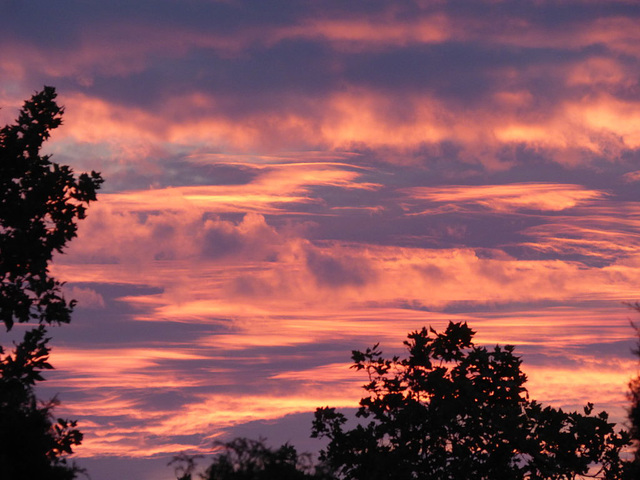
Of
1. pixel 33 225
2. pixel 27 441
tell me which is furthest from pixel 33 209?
pixel 27 441

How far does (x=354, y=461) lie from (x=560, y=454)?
22.0ft

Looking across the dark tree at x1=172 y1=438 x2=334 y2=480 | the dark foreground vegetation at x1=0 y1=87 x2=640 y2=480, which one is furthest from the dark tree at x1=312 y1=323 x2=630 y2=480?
the dark tree at x1=172 y1=438 x2=334 y2=480

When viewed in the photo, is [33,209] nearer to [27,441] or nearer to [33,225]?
[33,225]

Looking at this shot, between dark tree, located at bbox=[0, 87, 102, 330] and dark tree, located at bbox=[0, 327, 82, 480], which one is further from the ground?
dark tree, located at bbox=[0, 87, 102, 330]

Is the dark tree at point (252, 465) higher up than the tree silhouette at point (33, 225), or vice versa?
the tree silhouette at point (33, 225)

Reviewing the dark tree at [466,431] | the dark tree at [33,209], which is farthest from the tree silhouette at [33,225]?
the dark tree at [466,431]

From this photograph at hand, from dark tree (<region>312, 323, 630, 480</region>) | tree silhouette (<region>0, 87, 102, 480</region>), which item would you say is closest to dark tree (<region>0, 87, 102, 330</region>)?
tree silhouette (<region>0, 87, 102, 480</region>)

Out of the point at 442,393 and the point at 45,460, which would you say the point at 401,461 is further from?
the point at 45,460

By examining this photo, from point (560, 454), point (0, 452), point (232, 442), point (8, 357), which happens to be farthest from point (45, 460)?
point (560, 454)

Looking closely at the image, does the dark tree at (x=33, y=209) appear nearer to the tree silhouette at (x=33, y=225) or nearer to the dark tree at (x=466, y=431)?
the tree silhouette at (x=33, y=225)

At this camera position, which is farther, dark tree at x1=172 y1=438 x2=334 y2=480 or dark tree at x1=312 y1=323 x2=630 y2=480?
dark tree at x1=312 y1=323 x2=630 y2=480

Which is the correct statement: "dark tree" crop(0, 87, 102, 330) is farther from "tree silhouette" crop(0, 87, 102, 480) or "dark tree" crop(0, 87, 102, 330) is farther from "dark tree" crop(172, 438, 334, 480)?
"dark tree" crop(172, 438, 334, 480)

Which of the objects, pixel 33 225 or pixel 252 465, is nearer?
pixel 252 465

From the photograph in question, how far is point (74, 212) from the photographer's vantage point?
2581cm
